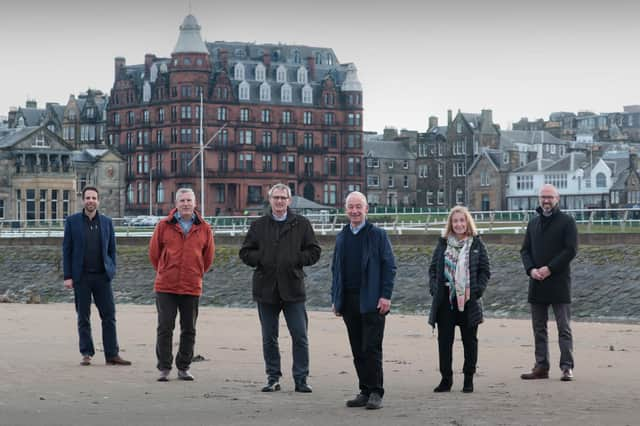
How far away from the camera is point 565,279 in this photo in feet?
46.6

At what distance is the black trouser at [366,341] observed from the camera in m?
→ 12.0

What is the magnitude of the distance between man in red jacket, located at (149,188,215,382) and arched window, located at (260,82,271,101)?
328ft

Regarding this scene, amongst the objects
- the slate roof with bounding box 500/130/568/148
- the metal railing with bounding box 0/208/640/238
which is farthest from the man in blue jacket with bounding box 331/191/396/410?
the slate roof with bounding box 500/130/568/148

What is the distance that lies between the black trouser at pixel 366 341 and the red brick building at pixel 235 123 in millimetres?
93243

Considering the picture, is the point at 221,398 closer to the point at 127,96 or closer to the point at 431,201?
the point at 127,96

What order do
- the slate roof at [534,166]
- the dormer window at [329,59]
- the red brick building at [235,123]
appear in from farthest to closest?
the dormer window at [329,59] → the slate roof at [534,166] → the red brick building at [235,123]

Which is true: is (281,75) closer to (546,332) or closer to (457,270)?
(546,332)

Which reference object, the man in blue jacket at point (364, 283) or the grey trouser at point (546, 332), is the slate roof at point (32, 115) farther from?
the man in blue jacket at point (364, 283)

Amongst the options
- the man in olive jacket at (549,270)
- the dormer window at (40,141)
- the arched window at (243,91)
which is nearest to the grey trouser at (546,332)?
the man in olive jacket at (549,270)

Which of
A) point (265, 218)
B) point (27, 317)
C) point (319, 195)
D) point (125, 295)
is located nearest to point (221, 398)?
point (265, 218)

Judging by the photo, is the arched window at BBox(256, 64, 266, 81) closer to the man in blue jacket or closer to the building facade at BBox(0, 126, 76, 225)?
the building facade at BBox(0, 126, 76, 225)

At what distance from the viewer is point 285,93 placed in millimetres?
114812

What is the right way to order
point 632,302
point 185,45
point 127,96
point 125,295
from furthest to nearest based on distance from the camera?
point 127,96 < point 185,45 < point 125,295 < point 632,302

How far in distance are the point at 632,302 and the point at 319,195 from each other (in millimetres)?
86882
